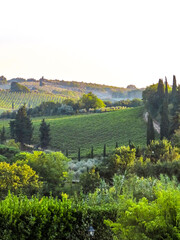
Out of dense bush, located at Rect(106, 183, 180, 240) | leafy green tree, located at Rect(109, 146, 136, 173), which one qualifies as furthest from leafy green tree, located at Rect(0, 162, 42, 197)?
dense bush, located at Rect(106, 183, 180, 240)

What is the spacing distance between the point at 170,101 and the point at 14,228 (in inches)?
2075

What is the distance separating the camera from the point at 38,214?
9.29 meters

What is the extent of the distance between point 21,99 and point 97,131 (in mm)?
93578

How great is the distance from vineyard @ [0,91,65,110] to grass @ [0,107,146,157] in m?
72.2

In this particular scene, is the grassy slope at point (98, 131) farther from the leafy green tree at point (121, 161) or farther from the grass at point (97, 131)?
the leafy green tree at point (121, 161)

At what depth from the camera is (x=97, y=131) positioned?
61.9 m

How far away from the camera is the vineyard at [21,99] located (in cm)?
13843

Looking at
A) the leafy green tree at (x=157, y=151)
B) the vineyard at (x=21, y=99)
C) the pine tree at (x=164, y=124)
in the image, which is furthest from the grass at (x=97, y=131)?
the vineyard at (x=21, y=99)

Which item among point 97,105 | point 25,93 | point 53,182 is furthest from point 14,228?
point 25,93

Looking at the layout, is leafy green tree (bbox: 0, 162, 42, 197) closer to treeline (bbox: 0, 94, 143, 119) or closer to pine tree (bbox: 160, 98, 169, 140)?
pine tree (bbox: 160, 98, 169, 140)

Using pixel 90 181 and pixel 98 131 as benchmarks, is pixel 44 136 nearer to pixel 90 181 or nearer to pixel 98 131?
pixel 98 131

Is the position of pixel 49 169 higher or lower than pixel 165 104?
lower

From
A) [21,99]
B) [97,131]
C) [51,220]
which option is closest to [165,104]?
[97,131]

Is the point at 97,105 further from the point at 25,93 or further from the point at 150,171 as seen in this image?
the point at 25,93
